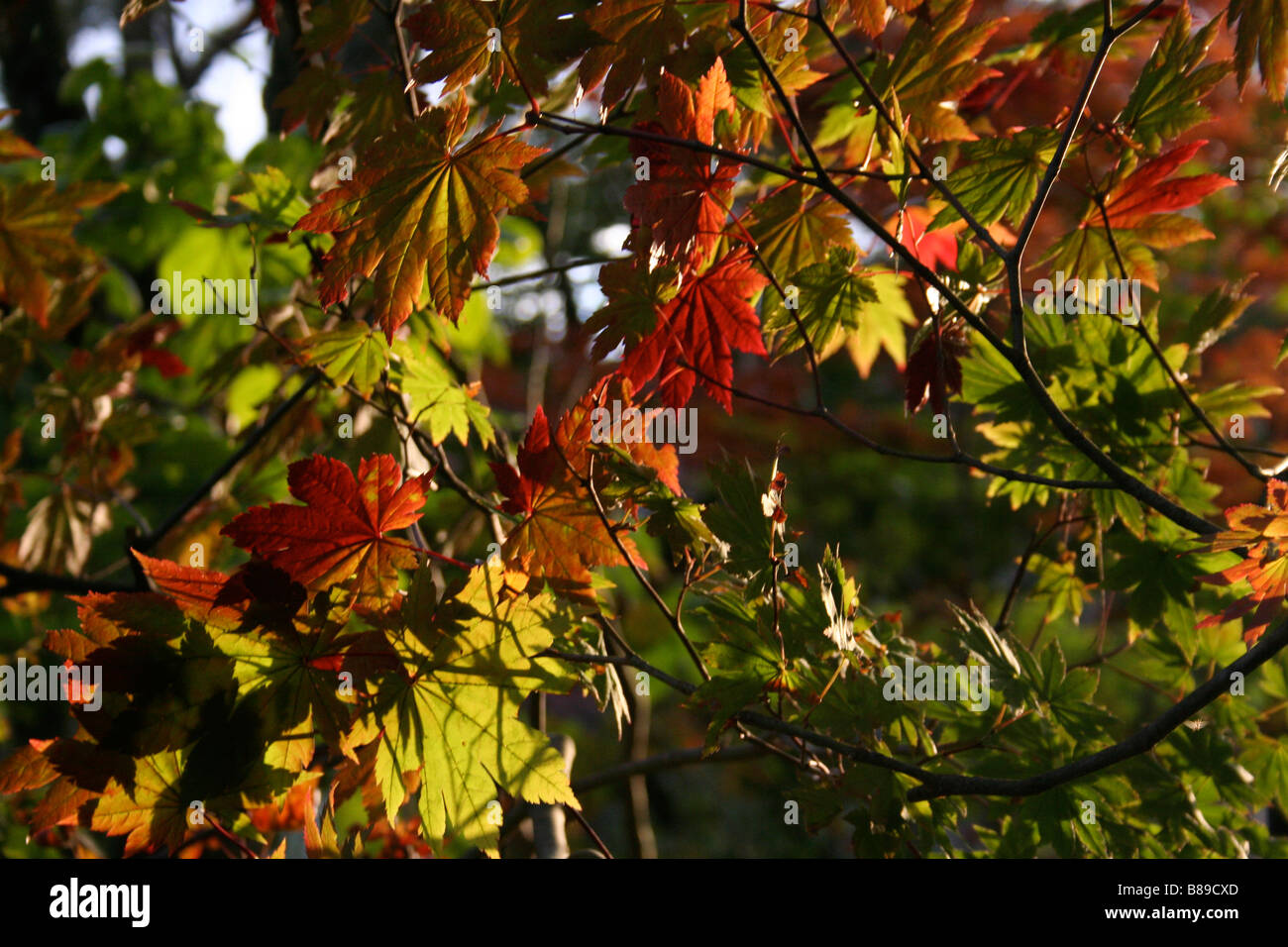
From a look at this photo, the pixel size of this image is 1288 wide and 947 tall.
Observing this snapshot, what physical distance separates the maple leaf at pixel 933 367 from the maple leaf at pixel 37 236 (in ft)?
4.19

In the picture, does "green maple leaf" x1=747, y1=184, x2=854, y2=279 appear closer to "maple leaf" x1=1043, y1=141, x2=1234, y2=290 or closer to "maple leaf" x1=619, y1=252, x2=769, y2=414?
"maple leaf" x1=619, y1=252, x2=769, y2=414

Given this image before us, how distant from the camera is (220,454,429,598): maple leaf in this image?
0.80 m

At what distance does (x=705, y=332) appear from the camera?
1004mm

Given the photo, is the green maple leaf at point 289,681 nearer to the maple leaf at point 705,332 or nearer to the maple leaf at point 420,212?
the maple leaf at point 420,212

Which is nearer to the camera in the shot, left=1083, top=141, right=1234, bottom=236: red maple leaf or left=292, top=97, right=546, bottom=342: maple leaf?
left=292, top=97, right=546, bottom=342: maple leaf

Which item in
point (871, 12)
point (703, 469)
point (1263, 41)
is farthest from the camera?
point (703, 469)

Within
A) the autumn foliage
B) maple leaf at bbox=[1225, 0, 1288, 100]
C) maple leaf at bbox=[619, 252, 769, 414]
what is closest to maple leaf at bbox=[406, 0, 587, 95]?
the autumn foliage

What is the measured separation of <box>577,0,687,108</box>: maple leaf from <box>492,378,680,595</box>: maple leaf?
0.28 meters

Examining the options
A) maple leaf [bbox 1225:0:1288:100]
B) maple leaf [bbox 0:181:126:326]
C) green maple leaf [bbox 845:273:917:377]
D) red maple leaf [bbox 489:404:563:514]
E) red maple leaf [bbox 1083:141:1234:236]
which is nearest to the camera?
maple leaf [bbox 1225:0:1288:100]

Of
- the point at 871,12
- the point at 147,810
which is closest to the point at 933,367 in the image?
the point at 871,12

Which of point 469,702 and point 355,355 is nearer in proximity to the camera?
point 469,702

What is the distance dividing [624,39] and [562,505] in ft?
1.47

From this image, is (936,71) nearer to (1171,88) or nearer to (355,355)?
(1171,88)
